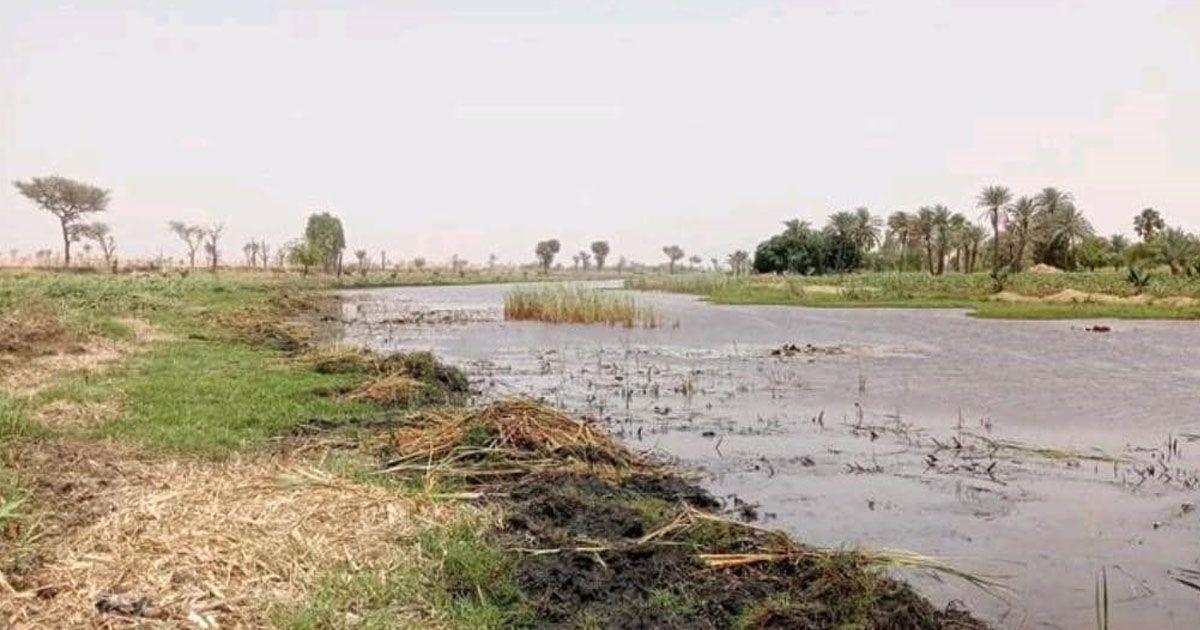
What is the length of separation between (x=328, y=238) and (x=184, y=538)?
83.1m

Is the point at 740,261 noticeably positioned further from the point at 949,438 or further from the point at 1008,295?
the point at 949,438

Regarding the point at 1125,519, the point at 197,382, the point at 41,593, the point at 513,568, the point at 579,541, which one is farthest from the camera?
the point at 197,382

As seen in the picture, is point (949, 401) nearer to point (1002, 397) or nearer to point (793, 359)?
point (1002, 397)

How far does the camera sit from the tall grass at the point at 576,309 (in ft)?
107

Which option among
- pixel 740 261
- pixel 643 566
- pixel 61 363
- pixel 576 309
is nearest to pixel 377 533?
pixel 643 566

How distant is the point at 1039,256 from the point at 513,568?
83391 millimetres

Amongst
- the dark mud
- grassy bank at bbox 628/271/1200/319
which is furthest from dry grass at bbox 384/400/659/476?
grassy bank at bbox 628/271/1200/319

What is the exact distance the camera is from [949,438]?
35.9 feet

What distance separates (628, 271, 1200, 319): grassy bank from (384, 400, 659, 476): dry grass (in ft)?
110

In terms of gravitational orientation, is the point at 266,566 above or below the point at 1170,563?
above

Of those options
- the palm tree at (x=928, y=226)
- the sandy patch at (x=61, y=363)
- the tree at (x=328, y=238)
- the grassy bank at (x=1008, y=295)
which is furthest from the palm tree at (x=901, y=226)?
the sandy patch at (x=61, y=363)

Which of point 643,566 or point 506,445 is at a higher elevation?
point 506,445

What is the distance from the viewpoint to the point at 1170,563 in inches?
249

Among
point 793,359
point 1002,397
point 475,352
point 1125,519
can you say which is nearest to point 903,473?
point 1125,519
